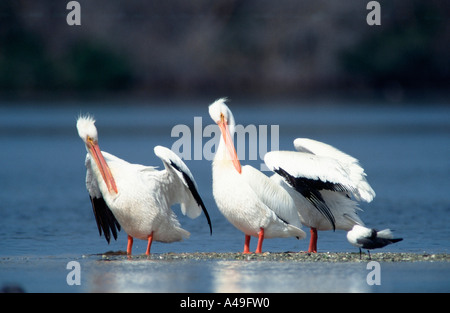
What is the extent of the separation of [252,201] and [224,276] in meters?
1.19

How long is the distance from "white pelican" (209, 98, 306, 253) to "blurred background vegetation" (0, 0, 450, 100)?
1262 inches

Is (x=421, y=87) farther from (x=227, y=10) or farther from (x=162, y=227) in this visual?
(x=162, y=227)

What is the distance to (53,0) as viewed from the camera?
149 feet

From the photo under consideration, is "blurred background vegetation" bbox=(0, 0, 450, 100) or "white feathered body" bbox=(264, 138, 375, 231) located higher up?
"blurred background vegetation" bbox=(0, 0, 450, 100)

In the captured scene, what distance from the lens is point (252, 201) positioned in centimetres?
768

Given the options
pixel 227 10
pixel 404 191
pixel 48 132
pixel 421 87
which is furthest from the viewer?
pixel 227 10

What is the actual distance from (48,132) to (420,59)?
2097cm

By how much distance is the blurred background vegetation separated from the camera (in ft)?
134

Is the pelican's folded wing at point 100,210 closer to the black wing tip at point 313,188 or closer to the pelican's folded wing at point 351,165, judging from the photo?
the black wing tip at point 313,188

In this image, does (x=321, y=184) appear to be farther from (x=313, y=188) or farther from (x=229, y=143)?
(x=229, y=143)

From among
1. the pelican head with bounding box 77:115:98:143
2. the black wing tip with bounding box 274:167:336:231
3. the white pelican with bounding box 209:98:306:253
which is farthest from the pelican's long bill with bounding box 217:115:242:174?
the pelican head with bounding box 77:115:98:143

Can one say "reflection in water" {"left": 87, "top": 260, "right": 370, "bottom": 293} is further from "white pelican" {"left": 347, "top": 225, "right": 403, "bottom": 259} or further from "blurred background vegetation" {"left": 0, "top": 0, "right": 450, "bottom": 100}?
"blurred background vegetation" {"left": 0, "top": 0, "right": 450, "bottom": 100}

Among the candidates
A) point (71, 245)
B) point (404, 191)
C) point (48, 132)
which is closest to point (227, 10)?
point (48, 132)

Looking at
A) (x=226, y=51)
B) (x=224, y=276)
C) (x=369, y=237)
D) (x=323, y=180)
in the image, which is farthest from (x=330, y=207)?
(x=226, y=51)
